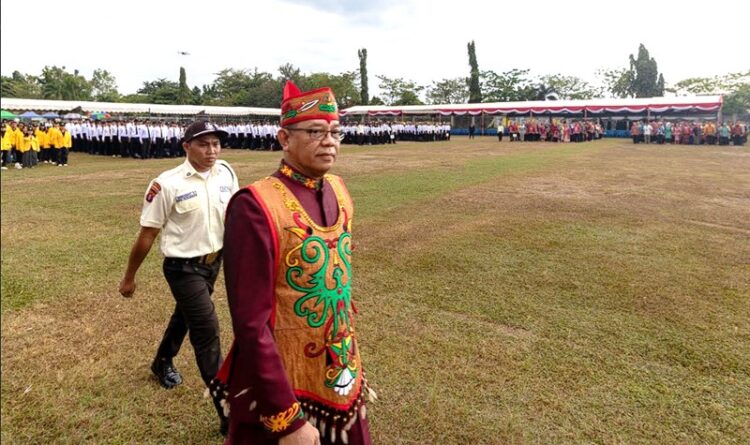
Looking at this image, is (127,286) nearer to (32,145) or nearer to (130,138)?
(32,145)

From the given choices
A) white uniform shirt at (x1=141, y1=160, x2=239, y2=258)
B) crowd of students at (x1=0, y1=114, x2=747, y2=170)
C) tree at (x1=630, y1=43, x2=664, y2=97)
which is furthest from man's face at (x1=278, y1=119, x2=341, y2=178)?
tree at (x1=630, y1=43, x2=664, y2=97)

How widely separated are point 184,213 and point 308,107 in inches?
61.5

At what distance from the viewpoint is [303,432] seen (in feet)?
5.12

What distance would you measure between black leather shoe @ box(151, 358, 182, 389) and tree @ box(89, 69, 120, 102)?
229ft

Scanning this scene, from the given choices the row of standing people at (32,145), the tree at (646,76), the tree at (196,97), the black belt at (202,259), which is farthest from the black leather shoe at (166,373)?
the tree at (646,76)

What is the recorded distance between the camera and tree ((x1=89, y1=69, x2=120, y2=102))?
212ft

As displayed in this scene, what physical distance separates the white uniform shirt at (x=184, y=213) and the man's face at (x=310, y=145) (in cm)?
137

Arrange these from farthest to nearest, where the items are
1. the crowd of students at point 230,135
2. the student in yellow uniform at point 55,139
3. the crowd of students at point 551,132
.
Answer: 1. the crowd of students at point 551,132
2. the student in yellow uniform at point 55,139
3. the crowd of students at point 230,135

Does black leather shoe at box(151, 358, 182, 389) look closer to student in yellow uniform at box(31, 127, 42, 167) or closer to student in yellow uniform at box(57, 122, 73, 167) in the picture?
student in yellow uniform at box(31, 127, 42, 167)

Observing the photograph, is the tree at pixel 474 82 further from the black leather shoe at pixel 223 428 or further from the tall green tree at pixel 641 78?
the black leather shoe at pixel 223 428

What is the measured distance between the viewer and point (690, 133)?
103 ft

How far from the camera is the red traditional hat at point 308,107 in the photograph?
177cm

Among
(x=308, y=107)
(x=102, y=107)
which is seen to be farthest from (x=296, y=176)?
(x=102, y=107)

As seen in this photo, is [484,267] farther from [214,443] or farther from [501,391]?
[214,443]
